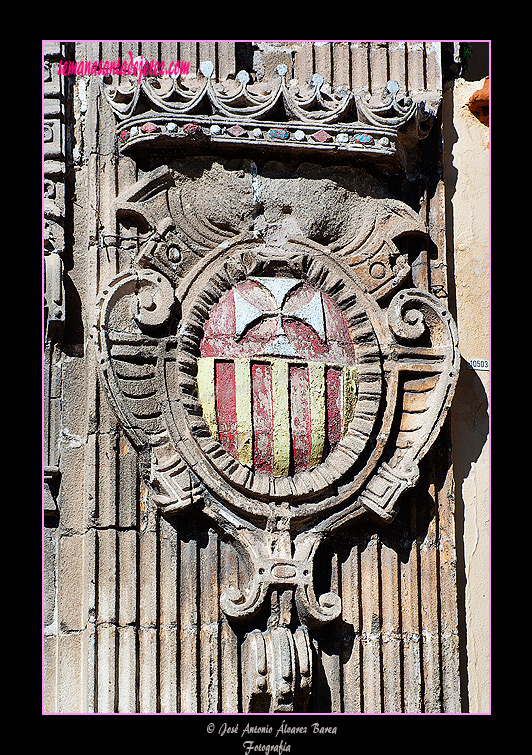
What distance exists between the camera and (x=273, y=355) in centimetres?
596

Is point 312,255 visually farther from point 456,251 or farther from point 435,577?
point 435,577

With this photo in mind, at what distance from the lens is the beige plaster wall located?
620 cm

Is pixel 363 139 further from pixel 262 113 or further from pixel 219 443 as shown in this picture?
pixel 219 443

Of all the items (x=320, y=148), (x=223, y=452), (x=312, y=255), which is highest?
(x=320, y=148)

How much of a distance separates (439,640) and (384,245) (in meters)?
2.05

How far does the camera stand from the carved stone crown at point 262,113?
617cm

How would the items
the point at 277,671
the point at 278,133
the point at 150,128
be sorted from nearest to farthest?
the point at 277,671 < the point at 150,128 < the point at 278,133

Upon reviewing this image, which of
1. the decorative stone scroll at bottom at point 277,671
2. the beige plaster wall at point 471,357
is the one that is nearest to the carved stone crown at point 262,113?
the beige plaster wall at point 471,357

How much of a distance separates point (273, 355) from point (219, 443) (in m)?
0.51

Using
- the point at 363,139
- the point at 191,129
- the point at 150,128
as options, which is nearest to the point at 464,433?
the point at 363,139

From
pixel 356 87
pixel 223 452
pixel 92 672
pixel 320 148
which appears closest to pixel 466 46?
pixel 356 87

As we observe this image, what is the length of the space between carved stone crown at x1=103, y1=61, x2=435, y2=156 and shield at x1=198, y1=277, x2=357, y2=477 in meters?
0.79

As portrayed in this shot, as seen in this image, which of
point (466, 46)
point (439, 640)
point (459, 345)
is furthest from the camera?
point (466, 46)

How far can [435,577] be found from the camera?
19.9ft
